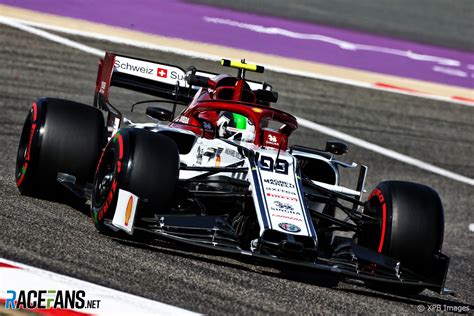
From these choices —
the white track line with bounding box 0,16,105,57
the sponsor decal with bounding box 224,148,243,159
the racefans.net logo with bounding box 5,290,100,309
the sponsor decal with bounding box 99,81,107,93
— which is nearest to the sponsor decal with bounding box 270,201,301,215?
the sponsor decal with bounding box 224,148,243,159

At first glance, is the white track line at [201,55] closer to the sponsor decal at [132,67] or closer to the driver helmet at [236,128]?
the sponsor decal at [132,67]

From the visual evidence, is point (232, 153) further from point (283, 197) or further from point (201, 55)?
point (201, 55)

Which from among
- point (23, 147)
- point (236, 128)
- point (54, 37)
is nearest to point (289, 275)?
point (236, 128)

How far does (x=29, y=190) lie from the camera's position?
9.64 meters

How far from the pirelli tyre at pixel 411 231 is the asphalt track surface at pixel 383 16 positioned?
45.6ft

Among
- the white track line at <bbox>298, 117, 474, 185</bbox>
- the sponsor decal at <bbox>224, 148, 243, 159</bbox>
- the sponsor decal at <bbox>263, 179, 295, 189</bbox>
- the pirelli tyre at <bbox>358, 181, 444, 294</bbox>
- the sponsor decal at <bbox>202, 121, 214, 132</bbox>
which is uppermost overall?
the sponsor decal at <bbox>202, 121, 214, 132</bbox>

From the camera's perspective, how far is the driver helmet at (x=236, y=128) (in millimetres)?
9570

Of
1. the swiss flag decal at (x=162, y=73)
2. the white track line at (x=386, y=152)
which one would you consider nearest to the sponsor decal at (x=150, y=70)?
the swiss flag decal at (x=162, y=73)

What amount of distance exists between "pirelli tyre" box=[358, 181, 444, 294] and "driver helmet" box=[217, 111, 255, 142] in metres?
1.53

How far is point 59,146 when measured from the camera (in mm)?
9398

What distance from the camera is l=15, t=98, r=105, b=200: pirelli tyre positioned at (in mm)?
9383

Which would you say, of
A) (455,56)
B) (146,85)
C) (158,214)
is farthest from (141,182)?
(455,56)

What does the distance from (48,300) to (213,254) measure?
1.72m

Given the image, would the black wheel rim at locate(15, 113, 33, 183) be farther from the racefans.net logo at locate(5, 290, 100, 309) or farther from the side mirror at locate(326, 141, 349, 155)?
the racefans.net logo at locate(5, 290, 100, 309)
